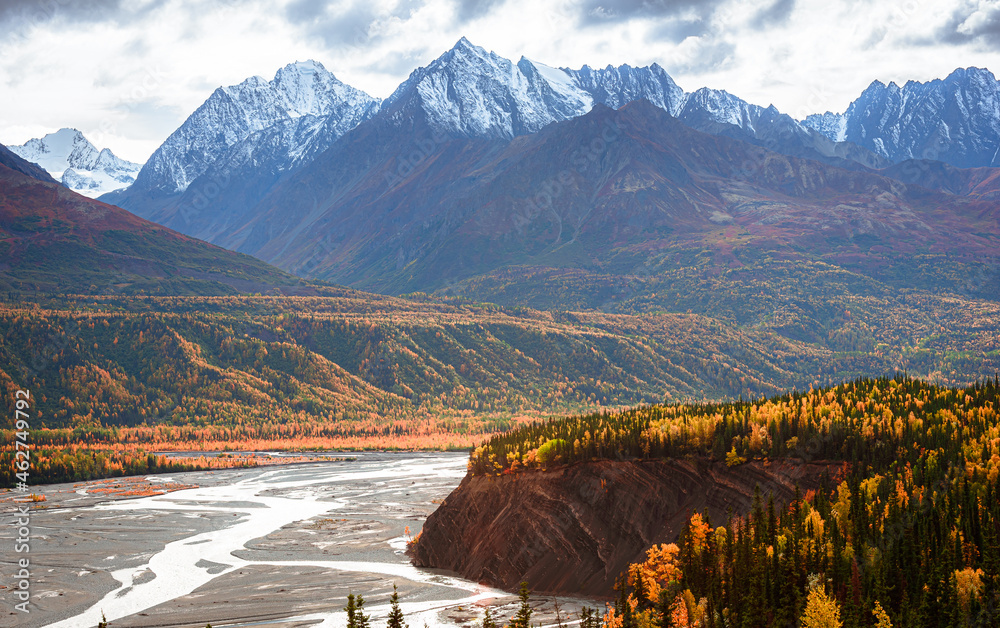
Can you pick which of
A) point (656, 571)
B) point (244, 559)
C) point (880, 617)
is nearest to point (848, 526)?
point (880, 617)

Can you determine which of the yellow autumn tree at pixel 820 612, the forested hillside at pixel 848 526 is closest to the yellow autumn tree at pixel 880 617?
the forested hillside at pixel 848 526

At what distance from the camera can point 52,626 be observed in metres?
64.5

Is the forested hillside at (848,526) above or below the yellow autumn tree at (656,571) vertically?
above

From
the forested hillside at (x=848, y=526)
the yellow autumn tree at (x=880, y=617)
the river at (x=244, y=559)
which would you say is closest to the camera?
the yellow autumn tree at (x=880, y=617)

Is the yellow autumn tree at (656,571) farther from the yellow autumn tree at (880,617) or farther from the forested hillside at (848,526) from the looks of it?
the yellow autumn tree at (880,617)

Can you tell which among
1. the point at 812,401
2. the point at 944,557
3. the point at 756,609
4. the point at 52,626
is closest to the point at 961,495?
the point at 944,557

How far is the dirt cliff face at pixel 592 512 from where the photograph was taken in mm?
55875

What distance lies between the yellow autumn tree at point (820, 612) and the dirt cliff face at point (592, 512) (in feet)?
41.7

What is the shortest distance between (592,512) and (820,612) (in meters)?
23.3

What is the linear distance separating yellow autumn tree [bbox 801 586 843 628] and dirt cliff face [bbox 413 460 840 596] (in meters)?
12.7

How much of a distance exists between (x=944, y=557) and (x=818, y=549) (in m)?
5.52

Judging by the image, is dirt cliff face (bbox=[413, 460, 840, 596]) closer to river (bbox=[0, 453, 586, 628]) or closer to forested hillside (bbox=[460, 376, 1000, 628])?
forested hillside (bbox=[460, 376, 1000, 628])

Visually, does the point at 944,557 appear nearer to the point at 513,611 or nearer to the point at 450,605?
the point at 513,611

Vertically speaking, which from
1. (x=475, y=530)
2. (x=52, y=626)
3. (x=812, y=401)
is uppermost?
(x=812, y=401)
